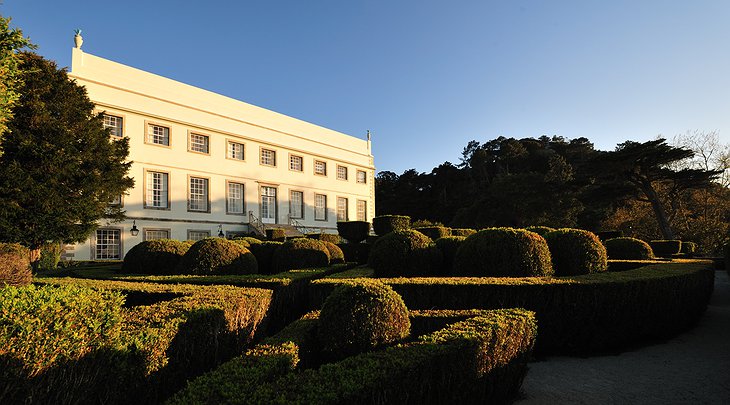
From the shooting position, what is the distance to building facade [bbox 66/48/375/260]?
2397 centimetres

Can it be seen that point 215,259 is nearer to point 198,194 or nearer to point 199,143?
point 198,194

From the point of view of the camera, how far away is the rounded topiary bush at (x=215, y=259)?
32.9 feet

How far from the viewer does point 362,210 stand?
135 ft

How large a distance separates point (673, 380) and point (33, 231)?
2140 cm

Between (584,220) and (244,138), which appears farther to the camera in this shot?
(584,220)

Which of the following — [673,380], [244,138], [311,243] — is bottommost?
[673,380]

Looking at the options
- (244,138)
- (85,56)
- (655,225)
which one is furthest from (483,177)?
(85,56)

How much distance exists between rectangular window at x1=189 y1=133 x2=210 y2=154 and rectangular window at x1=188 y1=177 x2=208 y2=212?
214 cm

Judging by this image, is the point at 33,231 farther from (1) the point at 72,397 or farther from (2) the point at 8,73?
(1) the point at 72,397

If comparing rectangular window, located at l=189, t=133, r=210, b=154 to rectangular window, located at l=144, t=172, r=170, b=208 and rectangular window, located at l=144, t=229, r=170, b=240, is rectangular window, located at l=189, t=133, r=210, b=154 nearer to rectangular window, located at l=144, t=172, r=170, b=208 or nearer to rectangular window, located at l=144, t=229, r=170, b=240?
rectangular window, located at l=144, t=172, r=170, b=208

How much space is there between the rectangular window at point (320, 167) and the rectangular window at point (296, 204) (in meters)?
3.04

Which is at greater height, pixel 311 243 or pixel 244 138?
pixel 244 138

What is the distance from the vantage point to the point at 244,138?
102ft

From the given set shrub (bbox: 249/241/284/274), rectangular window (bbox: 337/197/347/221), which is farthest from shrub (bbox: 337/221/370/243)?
rectangular window (bbox: 337/197/347/221)
